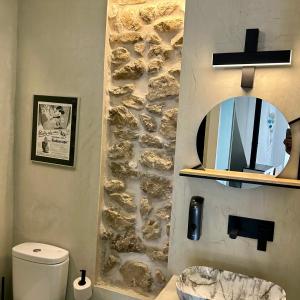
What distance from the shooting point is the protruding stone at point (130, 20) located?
1999 millimetres

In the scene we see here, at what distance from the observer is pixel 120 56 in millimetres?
2023

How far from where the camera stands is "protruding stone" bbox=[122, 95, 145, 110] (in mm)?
2000

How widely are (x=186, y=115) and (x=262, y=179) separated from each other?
1.71 feet

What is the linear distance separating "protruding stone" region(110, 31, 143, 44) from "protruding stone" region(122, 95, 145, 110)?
0.37 meters

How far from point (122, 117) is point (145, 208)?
2.10 ft

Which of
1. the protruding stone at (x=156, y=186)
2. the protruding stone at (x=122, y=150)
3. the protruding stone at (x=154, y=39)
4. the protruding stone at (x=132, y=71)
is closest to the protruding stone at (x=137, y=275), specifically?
the protruding stone at (x=156, y=186)

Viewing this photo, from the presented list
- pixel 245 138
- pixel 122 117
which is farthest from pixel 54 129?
pixel 245 138

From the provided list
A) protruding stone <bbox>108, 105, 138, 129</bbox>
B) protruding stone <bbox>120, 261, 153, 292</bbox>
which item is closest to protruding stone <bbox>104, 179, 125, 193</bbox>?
protruding stone <bbox>108, 105, 138, 129</bbox>

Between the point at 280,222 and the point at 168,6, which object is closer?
the point at 280,222

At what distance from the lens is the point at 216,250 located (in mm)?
1585

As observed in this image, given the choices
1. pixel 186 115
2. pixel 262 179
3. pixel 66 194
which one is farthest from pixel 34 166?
pixel 262 179

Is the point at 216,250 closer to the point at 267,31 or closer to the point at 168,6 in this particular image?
the point at 267,31

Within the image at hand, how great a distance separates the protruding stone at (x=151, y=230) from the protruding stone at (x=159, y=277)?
0.76ft

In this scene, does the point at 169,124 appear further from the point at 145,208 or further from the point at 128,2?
the point at 128,2
